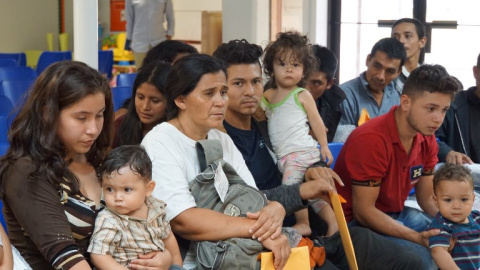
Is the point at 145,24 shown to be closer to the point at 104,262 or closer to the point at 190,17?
the point at 190,17

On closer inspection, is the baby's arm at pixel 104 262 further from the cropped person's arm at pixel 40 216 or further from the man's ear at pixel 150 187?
the man's ear at pixel 150 187

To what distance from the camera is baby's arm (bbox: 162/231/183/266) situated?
2.70m

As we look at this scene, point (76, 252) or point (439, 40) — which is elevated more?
point (439, 40)

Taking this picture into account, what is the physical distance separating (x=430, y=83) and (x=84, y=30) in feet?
5.69

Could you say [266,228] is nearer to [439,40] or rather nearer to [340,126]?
[340,126]

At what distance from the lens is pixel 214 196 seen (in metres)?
2.95

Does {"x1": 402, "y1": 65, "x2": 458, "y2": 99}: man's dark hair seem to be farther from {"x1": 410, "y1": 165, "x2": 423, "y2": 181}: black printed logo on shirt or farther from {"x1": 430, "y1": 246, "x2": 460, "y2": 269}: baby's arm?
{"x1": 430, "y1": 246, "x2": 460, "y2": 269}: baby's arm

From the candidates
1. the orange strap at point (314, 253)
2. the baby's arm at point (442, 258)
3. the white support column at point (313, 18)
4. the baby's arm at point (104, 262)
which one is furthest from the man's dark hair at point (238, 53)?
the white support column at point (313, 18)

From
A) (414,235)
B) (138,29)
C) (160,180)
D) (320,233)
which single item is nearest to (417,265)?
(414,235)

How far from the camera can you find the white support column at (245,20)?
6.62 m

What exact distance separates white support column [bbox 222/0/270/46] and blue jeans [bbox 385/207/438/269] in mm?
3048

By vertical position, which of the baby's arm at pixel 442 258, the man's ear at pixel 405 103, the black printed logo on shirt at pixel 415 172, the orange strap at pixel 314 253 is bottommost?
the baby's arm at pixel 442 258

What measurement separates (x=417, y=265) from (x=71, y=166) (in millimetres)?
1593

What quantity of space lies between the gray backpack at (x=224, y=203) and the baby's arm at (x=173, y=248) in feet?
0.45
